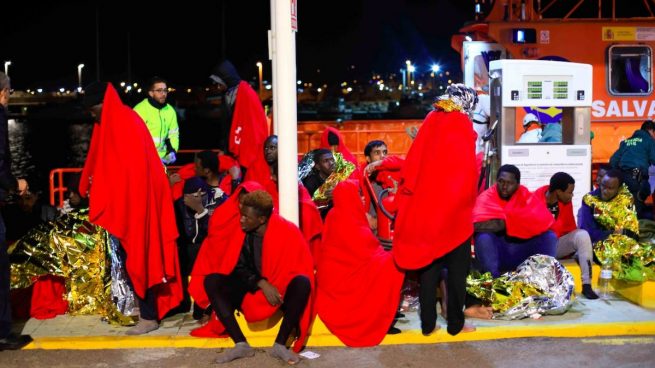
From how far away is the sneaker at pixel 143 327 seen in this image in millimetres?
6641

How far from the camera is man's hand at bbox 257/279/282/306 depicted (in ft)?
19.8

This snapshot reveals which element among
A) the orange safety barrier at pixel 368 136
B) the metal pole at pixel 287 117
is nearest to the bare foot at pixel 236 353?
the metal pole at pixel 287 117

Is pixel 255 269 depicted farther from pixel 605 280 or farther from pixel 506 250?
pixel 605 280

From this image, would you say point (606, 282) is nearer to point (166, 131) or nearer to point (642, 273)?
point (642, 273)

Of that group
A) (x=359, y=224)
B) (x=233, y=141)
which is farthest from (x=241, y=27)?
(x=359, y=224)

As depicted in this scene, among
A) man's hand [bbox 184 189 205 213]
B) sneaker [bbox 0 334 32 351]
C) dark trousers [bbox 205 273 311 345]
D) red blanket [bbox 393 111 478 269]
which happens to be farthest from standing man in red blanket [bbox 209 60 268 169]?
sneaker [bbox 0 334 32 351]

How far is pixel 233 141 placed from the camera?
965cm

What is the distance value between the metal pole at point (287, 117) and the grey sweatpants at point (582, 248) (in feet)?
8.47

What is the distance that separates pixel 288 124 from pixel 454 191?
4.87ft

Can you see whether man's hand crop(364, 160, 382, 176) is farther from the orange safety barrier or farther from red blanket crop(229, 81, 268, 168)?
the orange safety barrier

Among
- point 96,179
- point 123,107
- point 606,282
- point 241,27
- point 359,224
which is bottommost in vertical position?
point 606,282

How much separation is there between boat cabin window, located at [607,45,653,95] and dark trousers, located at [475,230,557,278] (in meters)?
6.20

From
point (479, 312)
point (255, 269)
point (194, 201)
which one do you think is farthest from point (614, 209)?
point (194, 201)

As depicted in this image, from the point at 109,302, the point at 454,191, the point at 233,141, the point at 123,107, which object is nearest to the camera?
the point at 454,191
